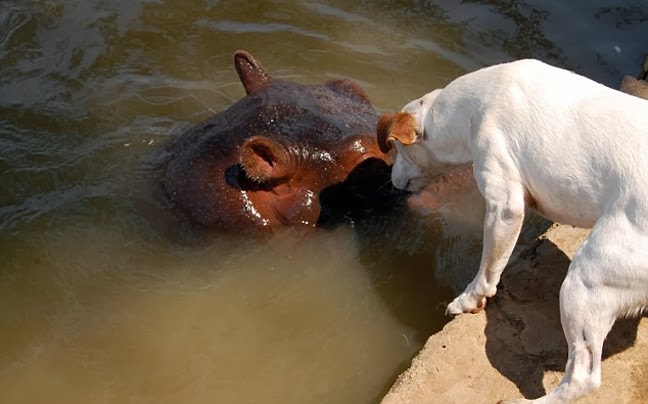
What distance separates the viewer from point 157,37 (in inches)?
289

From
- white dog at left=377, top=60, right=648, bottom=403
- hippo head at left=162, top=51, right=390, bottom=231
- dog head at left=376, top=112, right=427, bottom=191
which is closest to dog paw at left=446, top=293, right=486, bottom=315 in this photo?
white dog at left=377, top=60, right=648, bottom=403

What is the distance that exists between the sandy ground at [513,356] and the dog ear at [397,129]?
0.98 meters

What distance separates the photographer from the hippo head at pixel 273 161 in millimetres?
4887

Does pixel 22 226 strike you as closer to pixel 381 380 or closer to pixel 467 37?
pixel 381 380

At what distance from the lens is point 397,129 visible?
Result: 4230mm

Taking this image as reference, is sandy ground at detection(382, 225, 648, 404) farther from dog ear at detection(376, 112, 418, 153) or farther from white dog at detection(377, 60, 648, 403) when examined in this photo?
dog ear at detection(376, 112, 418, 153)

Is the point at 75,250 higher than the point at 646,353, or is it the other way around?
the point at 646,353

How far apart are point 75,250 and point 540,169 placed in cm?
294

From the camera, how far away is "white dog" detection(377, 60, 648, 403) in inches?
135

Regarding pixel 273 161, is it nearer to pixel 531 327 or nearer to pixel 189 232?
pixel 189 232

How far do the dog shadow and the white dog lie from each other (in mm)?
197

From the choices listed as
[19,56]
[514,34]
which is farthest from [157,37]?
[514,34]

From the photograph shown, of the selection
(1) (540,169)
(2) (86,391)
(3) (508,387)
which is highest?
(1) (540,169)

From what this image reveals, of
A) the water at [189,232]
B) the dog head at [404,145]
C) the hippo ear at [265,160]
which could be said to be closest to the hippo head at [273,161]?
the hippo ear at [265,160]
